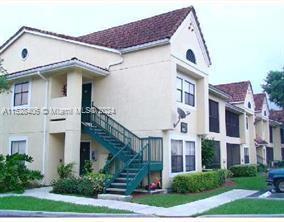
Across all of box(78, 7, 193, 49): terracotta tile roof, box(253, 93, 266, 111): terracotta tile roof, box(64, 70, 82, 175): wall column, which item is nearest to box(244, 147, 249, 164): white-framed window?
box(253, 93, 266, 111): terracotta tile roof

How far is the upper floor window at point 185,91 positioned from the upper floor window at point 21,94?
28.2 feet

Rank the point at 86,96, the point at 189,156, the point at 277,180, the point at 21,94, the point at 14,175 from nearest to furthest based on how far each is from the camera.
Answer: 1. the point at 14,175
2. the point at 277,180
3. the point at 189,156
4. the point at 86,96
5. the point at 21,94

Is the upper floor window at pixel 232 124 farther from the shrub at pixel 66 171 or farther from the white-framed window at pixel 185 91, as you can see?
the shrub at pixel 66 171

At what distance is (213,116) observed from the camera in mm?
26672

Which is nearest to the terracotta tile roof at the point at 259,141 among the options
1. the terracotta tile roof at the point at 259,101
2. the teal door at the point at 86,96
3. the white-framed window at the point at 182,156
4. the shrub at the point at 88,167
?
the terracotta tile roof at the point at 259,101

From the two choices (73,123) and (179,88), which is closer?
(73,123)

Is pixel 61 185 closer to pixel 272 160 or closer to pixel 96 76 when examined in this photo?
pixel 96 76

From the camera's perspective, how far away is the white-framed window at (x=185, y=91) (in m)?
19.1

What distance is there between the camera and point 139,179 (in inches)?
599

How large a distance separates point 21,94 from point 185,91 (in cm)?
951

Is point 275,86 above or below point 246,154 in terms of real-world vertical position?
above

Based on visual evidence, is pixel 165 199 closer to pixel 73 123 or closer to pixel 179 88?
pixel 73 123

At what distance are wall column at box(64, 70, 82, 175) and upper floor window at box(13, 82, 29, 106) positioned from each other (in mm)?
3526

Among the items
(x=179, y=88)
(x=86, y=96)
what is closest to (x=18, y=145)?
(x=86, y=96)
